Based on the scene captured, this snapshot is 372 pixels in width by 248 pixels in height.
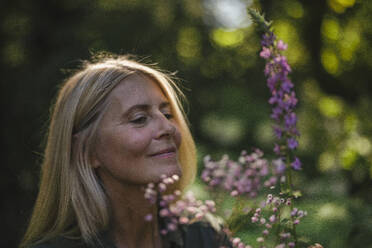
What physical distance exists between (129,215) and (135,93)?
0.57m

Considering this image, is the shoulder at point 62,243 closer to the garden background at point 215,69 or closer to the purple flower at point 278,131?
the purple flower at point 278,131

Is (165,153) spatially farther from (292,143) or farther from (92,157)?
(292,143)

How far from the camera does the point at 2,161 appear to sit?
534 centimetres

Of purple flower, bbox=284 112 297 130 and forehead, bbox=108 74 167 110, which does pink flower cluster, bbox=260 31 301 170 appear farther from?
forehead, bbox=108 74 167 110

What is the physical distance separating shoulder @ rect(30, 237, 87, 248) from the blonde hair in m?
0.02

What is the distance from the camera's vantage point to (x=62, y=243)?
1903 millimetres

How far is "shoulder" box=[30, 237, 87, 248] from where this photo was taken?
74.5 inches

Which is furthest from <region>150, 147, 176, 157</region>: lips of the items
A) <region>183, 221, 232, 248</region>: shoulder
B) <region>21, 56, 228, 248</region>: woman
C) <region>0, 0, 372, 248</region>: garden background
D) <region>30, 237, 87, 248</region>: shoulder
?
<region>0, 0, 372, 248</region>: garden background

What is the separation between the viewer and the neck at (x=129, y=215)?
198 centimetres

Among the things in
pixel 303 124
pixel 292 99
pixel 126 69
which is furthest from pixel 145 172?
pixel 303 124

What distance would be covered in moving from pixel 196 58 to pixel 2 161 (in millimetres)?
2637

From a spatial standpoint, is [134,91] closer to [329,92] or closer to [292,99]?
[292,99]

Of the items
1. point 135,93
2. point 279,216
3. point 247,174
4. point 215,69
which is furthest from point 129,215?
point 215,69

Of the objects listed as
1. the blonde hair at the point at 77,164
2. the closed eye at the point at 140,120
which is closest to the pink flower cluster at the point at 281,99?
the closed eye at the point at 140,120
